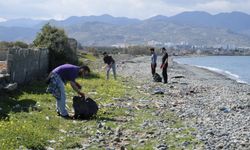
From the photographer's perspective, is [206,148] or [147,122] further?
[147,122]

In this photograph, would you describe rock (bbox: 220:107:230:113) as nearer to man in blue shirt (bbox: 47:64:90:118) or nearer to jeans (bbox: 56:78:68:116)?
man in blue shirt (bbox: 47:64:90:118)

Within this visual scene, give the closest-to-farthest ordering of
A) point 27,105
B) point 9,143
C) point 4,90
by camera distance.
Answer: point 9,143 → point 27,105 → point 4,90

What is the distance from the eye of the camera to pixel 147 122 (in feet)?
52.9

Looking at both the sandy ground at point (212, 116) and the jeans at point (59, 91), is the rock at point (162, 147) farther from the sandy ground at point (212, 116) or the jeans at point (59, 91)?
the jeans at point (59, 91)

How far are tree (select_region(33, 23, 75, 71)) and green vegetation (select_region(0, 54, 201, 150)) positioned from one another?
1324cm

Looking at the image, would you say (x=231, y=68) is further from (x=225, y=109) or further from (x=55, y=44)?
(x=225, y=109)

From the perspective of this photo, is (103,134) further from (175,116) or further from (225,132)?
(175,116)

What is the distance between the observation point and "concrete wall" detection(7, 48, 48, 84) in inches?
856

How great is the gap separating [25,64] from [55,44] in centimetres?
1128

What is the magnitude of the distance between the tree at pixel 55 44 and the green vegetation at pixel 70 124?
43.4 feet

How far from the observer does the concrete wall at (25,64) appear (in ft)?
71.4

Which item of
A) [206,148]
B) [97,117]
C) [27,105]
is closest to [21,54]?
[27,105]

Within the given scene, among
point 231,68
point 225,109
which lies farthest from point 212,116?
point 231,68

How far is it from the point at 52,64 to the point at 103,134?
822 inches
